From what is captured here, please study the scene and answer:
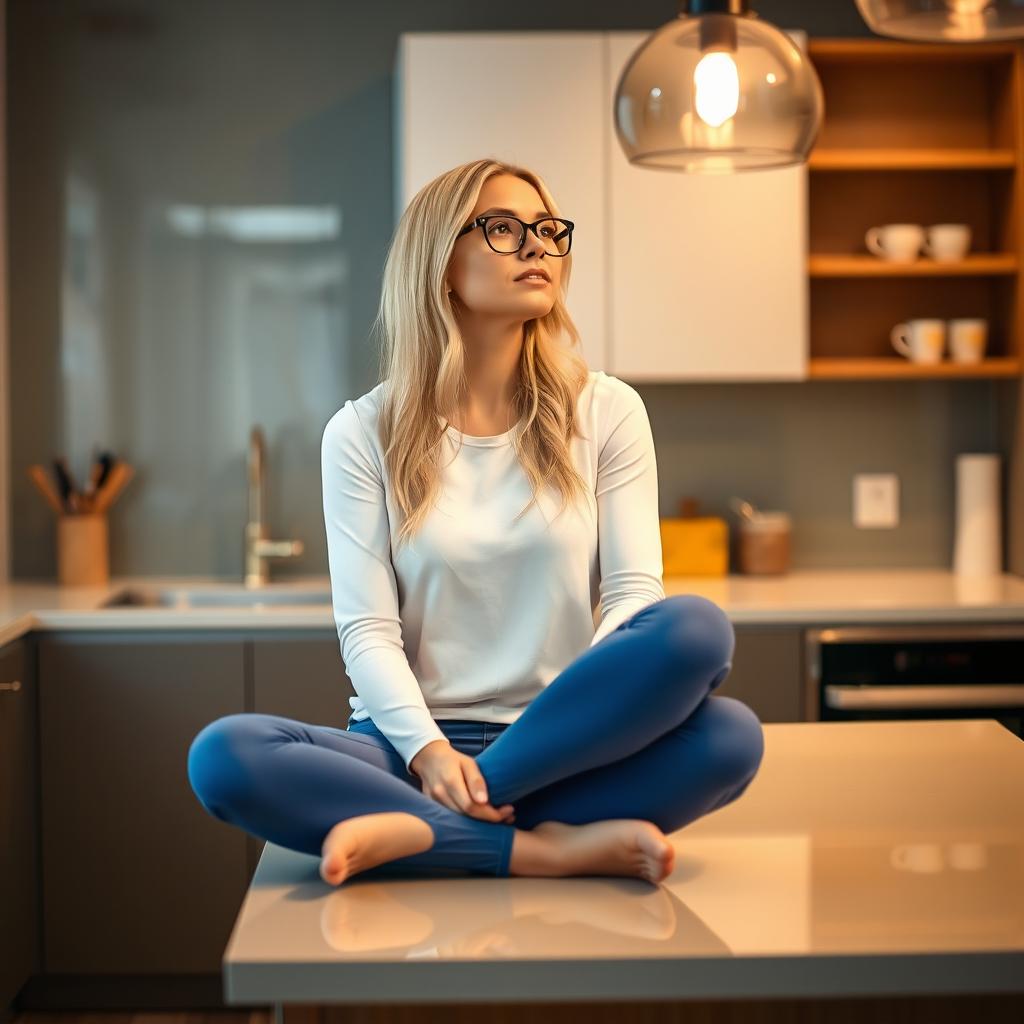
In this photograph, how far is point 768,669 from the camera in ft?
10.4

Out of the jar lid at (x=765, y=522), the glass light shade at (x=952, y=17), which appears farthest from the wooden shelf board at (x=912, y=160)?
the glass light shade at (x=952, y=17)

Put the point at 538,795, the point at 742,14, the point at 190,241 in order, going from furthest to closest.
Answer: the point at 190,241 → the point at 742,14 → the point at 538,795

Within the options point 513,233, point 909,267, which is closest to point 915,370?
point 909,267

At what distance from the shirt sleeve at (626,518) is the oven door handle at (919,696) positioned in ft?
3.99

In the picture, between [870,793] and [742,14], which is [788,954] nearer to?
[870,793]

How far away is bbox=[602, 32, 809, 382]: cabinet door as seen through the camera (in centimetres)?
339

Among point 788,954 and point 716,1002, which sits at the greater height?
point 788,954

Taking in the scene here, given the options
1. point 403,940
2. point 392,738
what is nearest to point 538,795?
point 392,738

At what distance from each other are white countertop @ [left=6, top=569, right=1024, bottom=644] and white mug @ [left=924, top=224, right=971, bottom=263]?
2.53 ft

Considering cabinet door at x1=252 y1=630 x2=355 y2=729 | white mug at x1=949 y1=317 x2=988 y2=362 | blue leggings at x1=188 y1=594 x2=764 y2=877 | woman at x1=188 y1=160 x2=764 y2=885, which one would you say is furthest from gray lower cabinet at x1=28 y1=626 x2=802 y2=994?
blue leggings at x1=188 y1=594 x2=764 y2=877

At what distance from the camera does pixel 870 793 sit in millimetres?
1859

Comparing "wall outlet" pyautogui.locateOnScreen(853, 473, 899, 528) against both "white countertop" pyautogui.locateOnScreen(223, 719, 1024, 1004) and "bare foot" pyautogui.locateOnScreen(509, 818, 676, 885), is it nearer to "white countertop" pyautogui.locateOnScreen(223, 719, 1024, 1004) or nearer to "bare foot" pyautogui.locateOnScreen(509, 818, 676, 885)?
"white countertop" pyautogui.locateOnScreen(223, 719, 1024, 1004)

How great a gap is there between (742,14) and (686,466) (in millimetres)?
2063

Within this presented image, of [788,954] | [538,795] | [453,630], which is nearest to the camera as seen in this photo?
[788,954]
